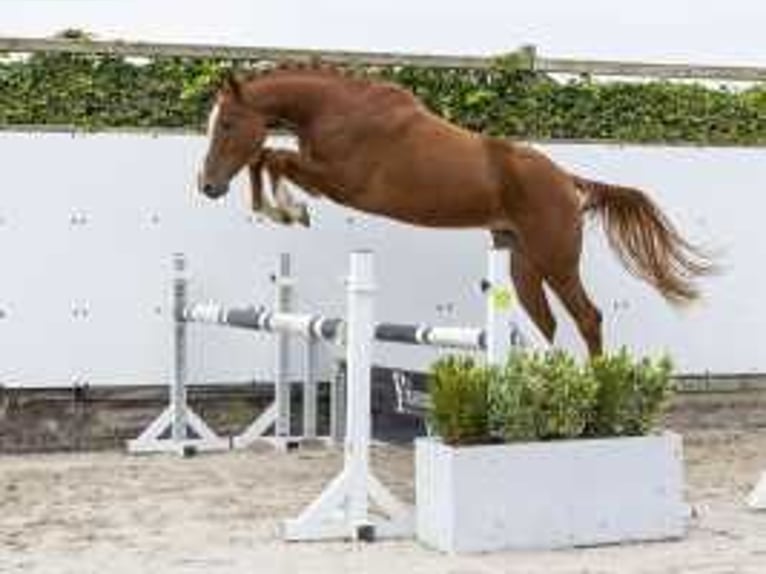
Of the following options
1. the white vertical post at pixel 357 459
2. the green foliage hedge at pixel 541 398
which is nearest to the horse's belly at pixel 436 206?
Result: the white vertical post at pixel 357 459

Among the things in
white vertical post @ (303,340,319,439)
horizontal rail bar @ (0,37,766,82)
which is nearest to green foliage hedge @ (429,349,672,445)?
white vertical post @ (303,340,319,439)

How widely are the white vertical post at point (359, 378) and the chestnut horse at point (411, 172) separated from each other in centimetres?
172

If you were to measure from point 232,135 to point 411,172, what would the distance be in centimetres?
87

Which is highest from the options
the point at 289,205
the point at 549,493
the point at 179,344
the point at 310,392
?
the point at 289,205

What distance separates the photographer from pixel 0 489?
7.22 metres

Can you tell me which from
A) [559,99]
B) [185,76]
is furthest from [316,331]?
[559,99]

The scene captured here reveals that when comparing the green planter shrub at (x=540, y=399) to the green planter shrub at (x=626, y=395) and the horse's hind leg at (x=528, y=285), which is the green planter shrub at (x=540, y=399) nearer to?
the green planter shrub at (x=626, y=395)

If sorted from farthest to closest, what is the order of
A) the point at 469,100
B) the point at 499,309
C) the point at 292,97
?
the point at 469,100 → the point at 292,97 → the point at 499,309

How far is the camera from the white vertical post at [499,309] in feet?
19.4

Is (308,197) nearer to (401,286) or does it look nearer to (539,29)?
(401,286)

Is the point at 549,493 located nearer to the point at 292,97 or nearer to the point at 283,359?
the point at 292,97

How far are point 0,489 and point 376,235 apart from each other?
263cm

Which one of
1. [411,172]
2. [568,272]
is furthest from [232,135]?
[568,272]

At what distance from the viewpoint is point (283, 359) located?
28.3ft
